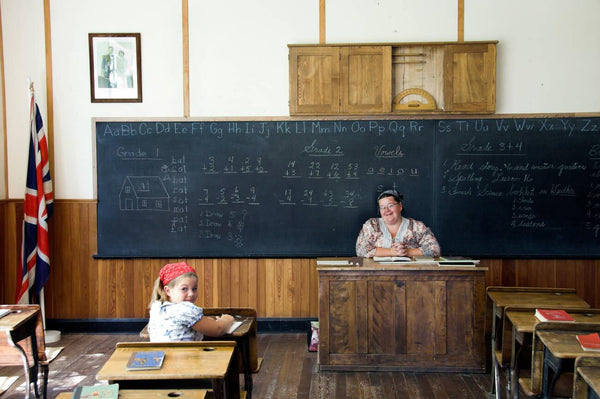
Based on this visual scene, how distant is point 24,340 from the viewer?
3.34 m

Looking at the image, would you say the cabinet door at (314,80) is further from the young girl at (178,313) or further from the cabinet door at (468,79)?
the young girl at (178,313)

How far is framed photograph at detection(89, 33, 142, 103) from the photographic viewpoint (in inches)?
206

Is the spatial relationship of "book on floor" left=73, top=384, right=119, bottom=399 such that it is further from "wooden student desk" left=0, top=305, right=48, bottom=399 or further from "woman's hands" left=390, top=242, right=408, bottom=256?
"woman's hands" left=390, top=242, right=408, bottom=256

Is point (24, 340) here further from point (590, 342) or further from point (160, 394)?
point (590, 342)

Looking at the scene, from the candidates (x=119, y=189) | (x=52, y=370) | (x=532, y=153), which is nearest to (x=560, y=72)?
(x=532, y=153)

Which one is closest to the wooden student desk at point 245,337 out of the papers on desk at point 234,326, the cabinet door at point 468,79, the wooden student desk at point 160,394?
the papers on desk at point 234,326

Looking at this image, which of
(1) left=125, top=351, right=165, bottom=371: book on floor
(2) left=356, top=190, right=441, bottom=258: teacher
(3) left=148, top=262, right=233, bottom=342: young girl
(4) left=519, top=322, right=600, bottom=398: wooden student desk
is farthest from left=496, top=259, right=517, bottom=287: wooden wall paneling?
(1) left=125, top=351, right=165, bottom=371: book on floor

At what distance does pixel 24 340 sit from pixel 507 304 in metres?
3.02

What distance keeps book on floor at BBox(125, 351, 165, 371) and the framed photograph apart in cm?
337

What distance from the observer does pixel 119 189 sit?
531 cm

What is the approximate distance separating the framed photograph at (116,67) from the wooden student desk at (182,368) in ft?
10.9

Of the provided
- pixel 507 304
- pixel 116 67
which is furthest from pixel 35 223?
pixel 507 304

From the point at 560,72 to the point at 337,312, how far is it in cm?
314

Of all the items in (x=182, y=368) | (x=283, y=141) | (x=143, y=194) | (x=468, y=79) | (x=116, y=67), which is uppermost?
(x=116, y=67)
